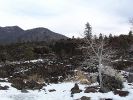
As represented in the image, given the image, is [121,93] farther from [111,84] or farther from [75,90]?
[75,90]

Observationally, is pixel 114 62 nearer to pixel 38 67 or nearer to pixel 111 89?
pixel 38 67

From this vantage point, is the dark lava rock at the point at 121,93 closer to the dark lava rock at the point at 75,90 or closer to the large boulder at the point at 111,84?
the large boulder at the point at 111,84

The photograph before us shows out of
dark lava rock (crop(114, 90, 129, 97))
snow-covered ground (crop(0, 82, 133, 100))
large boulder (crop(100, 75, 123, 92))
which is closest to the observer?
snow-covered ground (crop(0, 82, 133, 100))

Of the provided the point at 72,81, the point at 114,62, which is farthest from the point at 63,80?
the point at 114,62

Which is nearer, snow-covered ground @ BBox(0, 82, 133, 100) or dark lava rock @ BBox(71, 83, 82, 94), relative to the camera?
snow-covered ground @ BBox(0, 82, 133, 100)

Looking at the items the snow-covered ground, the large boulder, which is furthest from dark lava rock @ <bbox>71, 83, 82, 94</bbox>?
the large boulder

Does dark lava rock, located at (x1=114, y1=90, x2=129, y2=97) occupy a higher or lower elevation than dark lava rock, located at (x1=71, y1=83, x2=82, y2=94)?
lower

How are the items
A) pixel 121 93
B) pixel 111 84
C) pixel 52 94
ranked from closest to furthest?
pixel 121 93, pixel 52 94, pixel 111 84

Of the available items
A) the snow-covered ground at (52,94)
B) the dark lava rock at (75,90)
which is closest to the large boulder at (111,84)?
the snow-covered ground at (52,94)

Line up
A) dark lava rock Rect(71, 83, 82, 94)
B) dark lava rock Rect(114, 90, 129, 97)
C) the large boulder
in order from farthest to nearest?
the large boulder, dark lava rock Rect(71, 83, 82, 94), dark lava rock Rect(114, 90, 129, 97)

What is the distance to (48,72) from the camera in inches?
1558

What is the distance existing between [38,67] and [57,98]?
45.2 feet

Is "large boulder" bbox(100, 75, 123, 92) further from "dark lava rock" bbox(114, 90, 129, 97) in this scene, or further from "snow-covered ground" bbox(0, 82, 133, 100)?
"dark lava rock" bbox(114, 90, 129, 97)

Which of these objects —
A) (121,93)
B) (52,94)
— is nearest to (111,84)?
(121,93)
